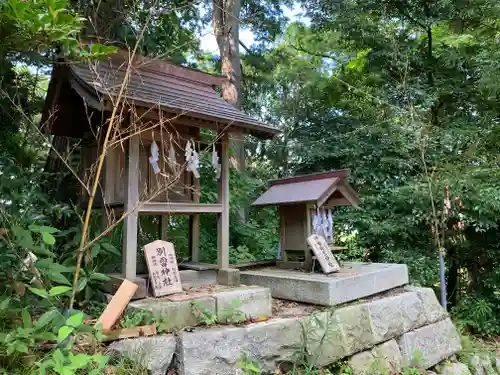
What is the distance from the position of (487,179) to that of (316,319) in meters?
5.23

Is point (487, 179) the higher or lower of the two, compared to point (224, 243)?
higher

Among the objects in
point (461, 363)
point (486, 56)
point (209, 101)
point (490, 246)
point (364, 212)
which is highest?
point (486, 56)

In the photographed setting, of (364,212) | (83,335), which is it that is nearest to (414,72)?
(364,212)

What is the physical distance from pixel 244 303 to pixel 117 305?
1.24 m

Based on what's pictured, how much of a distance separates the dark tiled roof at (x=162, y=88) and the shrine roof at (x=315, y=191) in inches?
38.5

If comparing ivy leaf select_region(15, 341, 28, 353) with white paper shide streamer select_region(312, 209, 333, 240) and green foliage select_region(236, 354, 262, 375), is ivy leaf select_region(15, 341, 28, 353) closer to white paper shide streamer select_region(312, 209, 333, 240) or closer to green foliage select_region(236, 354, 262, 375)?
green foliage select_region(236, 354, 262, 375)

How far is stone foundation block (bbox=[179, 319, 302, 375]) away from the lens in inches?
128

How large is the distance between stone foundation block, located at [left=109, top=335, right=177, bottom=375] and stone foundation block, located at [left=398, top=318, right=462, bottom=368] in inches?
113

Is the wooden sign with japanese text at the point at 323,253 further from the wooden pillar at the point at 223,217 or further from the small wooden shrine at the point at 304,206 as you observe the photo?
the wooden pillar at the point at 223,217

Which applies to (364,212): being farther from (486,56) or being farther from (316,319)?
(316,319)

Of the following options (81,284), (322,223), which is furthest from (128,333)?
(322,223)

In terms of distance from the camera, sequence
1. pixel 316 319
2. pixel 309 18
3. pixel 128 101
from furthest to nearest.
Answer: pixel 309 18 < pixel 316 319 < pixel 128 101

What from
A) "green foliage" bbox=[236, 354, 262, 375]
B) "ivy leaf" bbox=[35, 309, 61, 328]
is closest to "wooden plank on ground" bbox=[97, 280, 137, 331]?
"ivy leaf" bbox=[35, 309, 61, 328]

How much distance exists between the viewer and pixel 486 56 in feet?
24.8
